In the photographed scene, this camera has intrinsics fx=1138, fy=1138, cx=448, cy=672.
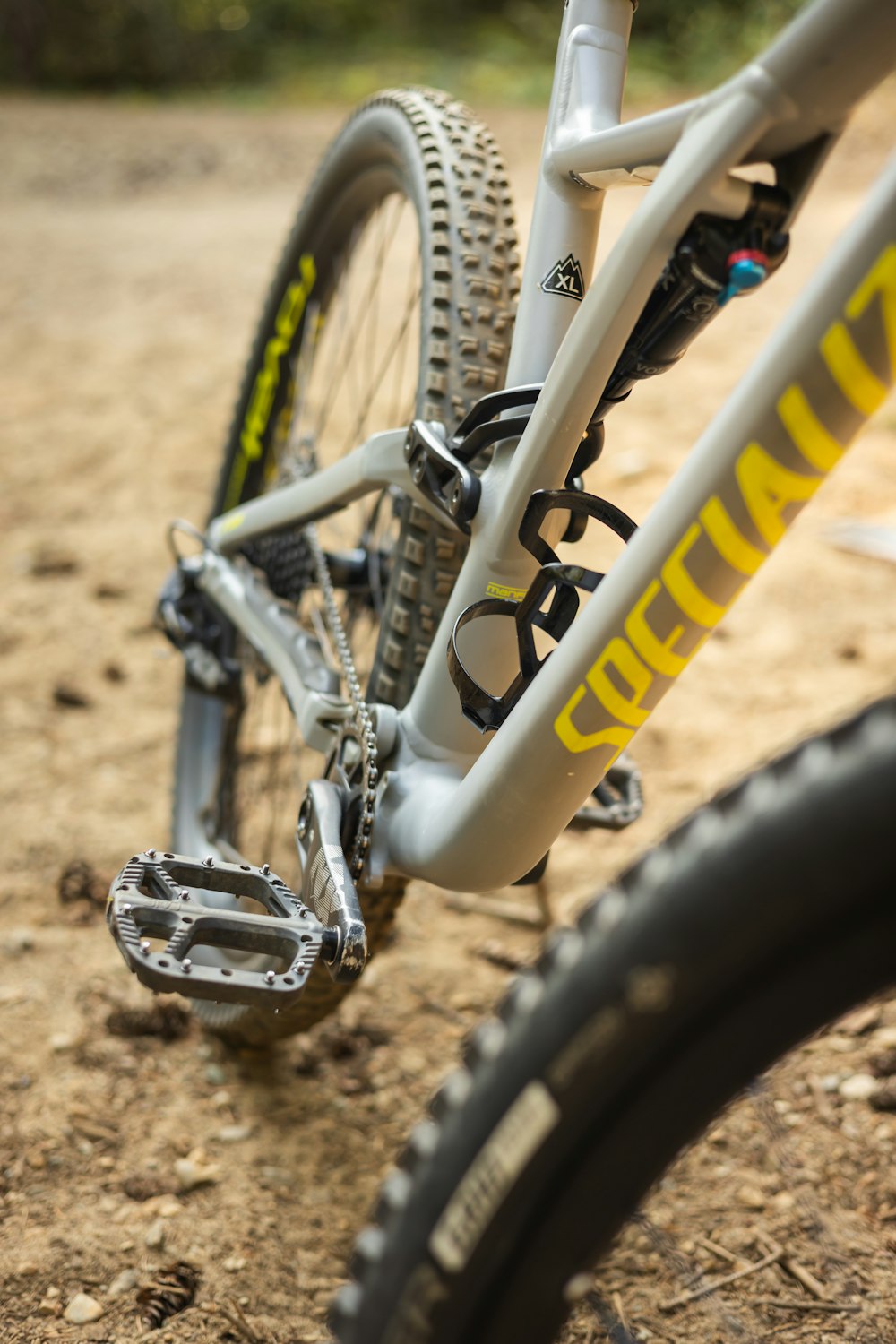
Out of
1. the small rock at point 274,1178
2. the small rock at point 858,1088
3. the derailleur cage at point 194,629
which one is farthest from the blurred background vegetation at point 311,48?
the small rock at point 274,1178

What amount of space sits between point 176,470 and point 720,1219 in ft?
7.34

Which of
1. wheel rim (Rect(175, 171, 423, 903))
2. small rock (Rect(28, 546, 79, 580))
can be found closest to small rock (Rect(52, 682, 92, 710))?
wheel rim (Rect(175, 171, 423, 903))

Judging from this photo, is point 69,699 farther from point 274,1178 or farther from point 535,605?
point 535,605

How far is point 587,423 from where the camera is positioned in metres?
0.85

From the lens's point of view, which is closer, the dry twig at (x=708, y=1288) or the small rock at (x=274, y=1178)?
the dry twig at (x=708, y=1288)

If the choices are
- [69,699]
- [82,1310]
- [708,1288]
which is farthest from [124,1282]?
[69,699]

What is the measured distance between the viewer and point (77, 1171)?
1.18 m

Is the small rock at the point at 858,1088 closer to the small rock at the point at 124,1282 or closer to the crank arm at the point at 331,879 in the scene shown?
the crank arm at the point at 331,879

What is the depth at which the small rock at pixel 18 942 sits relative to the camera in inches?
59.0

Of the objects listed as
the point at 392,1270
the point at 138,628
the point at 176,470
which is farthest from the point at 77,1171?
the point at 176,470

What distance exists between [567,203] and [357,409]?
944mm

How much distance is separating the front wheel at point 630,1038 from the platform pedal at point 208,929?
0.29 m

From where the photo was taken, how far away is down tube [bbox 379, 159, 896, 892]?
57 centimetres

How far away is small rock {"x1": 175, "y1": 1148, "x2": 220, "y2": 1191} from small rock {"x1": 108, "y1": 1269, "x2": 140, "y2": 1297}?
12 centimetres
